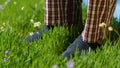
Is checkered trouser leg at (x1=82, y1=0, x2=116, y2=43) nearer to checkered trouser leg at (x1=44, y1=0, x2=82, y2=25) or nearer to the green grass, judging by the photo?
the green grass

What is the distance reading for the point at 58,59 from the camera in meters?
2.98

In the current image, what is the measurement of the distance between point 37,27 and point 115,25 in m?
0.68

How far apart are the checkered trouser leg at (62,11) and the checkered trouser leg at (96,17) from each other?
0.45m

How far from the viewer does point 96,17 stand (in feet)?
10.5

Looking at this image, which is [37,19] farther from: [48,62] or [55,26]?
[48,62]

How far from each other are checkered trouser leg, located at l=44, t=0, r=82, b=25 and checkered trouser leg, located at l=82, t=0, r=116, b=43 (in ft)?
1.47

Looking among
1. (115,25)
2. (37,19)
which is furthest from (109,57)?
(37,19)

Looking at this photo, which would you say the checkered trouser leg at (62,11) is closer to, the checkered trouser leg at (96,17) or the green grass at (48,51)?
the green grass at (48,51)

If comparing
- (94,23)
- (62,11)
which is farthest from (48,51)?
(62,11)

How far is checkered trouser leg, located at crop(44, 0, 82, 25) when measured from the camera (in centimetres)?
363

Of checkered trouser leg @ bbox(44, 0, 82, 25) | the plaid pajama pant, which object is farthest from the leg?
checkered trouser leg @ bbox(44, 0, 82, 25)

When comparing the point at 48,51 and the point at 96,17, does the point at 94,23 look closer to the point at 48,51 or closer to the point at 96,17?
the point at 96,17

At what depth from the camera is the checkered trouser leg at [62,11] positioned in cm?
363

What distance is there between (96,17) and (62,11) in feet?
1.82
